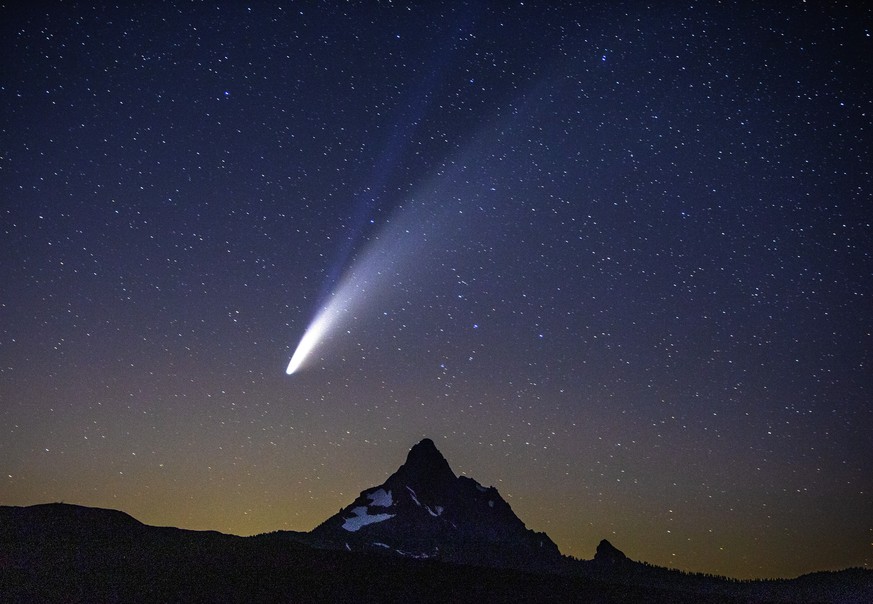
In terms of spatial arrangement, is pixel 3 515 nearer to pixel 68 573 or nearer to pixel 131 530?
pixel 131 530

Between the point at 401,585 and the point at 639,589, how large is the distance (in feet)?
37.0

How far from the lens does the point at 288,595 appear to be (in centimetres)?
2491

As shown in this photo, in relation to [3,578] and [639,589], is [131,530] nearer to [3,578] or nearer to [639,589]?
[3,578]

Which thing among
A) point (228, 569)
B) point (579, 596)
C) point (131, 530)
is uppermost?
point (131, 530)

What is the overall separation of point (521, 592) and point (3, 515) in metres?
28.3

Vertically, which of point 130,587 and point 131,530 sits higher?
point 131,530

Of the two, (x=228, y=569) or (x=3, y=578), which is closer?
(x=3, y=578)

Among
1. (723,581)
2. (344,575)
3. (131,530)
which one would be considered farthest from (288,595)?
(723,581)

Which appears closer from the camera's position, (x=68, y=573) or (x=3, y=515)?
(x=68, y=573)

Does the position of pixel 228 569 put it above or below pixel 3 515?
below

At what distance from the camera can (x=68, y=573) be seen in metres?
26.6

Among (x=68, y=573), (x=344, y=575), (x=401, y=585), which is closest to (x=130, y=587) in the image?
(x=68, y=573)

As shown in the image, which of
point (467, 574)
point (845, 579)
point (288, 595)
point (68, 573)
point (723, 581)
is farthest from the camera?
point (723, 581)

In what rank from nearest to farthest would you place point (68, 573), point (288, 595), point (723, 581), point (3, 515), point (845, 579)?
point (288, 595) < point (68, 573) < point (3, 515) < point (845, 579) < point (723, 581)
